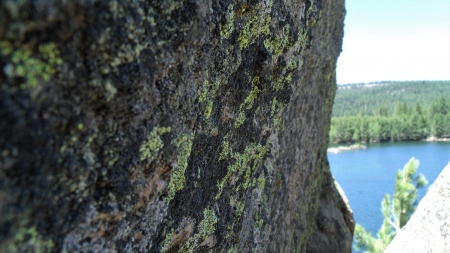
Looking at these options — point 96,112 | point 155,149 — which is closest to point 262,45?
point 155,149

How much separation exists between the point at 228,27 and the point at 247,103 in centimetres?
44

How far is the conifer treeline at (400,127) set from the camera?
60.2m

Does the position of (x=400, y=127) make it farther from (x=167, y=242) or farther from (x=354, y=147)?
(x=167, y=242)

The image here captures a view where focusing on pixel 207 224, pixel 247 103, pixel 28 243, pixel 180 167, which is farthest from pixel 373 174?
pixel 28 243

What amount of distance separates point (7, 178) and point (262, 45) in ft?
4.11

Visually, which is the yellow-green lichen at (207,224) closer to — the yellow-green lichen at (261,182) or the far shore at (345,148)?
the yellow-green lichen at (261,182)

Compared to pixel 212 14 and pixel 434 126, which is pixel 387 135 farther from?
pixel 212 14

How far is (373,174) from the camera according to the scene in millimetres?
34656

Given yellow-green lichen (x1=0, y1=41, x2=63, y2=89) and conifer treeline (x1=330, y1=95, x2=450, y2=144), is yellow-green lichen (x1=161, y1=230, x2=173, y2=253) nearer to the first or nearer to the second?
yellow-green lichen (x1=0, y1=41, x2=63, y2=89)

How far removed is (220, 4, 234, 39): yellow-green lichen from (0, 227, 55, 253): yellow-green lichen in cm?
92

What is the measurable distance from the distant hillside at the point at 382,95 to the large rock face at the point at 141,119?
366 ft

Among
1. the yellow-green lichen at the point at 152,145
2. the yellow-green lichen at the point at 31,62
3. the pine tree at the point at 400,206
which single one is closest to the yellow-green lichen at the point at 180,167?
the yellow-green lichen at the point at 152,145

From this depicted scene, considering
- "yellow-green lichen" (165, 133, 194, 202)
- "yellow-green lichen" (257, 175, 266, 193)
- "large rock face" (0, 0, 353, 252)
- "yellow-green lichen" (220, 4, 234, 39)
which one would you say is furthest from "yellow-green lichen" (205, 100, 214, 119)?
"yellow-green lichen" (257, 175, 266, 193)

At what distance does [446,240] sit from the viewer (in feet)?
13.0
